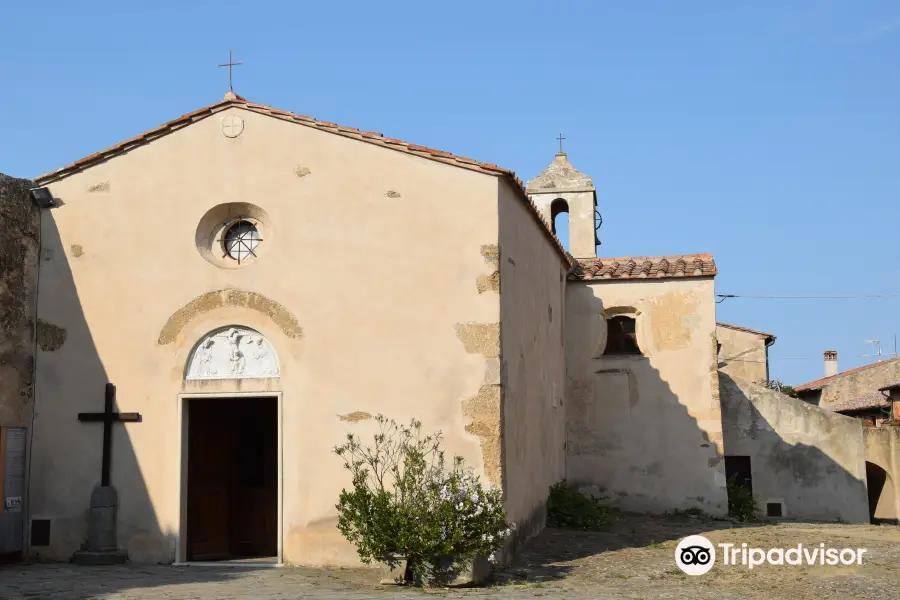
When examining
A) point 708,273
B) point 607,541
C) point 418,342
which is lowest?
point 607,541

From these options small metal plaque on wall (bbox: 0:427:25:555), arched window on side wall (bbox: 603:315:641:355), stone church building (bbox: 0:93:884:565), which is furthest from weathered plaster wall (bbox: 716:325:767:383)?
small metal plaque on wall (bbox: 0:427:25:555)

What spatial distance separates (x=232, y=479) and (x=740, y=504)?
9.35 meters

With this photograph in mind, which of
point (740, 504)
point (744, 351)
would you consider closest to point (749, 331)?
point (744, 351)

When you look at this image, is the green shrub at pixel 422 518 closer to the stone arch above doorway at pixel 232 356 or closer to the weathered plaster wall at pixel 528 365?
the weathered plaster wall at pixel 528 365

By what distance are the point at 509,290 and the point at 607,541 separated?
4.06 meters

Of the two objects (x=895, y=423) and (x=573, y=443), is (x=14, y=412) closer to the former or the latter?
(x=573, y=443)

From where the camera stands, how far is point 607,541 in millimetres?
12906

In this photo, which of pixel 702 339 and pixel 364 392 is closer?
pixel 364 392

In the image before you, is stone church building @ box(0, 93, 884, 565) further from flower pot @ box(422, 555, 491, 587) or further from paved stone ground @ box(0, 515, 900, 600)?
flower pot @ box(422, 555, 491, 587)

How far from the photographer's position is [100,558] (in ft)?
35.0

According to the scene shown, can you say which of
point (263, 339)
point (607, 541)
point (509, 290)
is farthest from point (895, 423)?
point (263, 339)

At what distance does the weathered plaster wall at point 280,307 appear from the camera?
34.8 ft

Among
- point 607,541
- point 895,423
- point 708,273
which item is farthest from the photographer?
point 895,423

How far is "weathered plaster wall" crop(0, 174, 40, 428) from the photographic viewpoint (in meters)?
10.9
